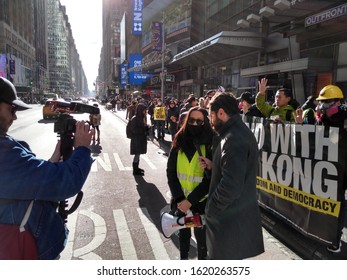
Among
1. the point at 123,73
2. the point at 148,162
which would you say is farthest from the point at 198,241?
the point at 123,73

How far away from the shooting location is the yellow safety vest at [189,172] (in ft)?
11.0

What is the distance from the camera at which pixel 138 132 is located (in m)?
8.34

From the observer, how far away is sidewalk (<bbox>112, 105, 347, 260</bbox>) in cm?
393

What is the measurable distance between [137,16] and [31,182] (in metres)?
76.3

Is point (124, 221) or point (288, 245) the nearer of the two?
point (288, 245)

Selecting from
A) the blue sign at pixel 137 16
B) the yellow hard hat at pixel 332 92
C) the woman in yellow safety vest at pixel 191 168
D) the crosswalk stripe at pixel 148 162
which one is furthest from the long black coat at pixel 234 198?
the blue sign at pixel 137 16

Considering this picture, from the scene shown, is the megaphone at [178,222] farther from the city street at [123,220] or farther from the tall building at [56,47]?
the tall building at [56,47]

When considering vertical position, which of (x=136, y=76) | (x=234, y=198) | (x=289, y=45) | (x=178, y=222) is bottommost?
(x=178, y=222)

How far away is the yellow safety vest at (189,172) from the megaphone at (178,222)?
1.02 feet

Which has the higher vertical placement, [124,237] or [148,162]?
[148,162]

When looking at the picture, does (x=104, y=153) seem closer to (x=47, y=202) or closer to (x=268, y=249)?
(x=268, y=249)

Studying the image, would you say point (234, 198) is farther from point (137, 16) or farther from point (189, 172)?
point (137, 16)

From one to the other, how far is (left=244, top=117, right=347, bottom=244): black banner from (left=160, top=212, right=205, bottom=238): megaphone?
1743 millimetres
